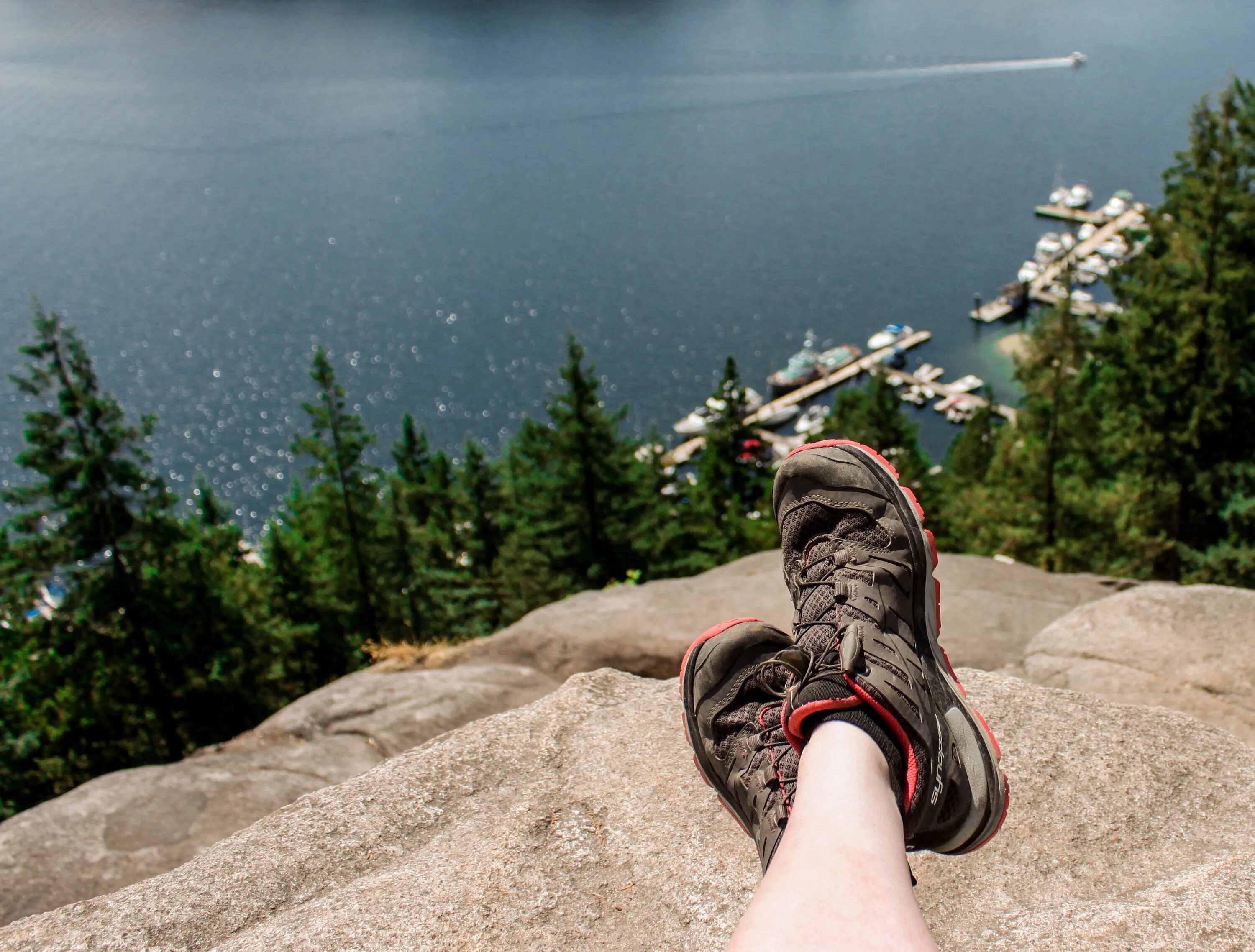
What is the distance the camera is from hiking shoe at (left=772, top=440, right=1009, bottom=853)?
328 cm

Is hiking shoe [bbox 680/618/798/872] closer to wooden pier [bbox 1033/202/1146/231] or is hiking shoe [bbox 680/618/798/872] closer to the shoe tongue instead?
the shoe tongue

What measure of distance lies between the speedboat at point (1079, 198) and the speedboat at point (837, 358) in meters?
26.4

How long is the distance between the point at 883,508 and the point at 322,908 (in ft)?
9.65

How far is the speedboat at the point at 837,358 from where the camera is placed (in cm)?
6538

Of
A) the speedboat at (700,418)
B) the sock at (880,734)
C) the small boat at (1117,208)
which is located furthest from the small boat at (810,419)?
the sock at (880,734)

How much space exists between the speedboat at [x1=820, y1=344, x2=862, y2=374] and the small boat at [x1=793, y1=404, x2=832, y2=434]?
2574mm

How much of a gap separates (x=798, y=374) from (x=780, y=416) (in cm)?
349

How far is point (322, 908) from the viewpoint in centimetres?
375

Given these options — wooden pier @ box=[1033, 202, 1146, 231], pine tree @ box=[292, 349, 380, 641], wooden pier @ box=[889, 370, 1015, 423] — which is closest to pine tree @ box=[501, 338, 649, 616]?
pine tree @ box=[292, 349, 380, 641]

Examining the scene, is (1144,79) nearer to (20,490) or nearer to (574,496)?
(574,496)

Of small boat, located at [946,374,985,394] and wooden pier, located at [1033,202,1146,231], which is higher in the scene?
wooden pier, located at [1033,202,1146,231]

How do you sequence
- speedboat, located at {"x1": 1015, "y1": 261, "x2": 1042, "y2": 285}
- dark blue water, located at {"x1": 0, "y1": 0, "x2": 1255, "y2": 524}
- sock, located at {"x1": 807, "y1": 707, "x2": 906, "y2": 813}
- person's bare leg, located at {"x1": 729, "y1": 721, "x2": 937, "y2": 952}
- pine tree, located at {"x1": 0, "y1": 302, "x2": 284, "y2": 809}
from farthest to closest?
speedboat, located at {"x1": 1015, "y1": 261, "x2": 1042, "y2": 285}, dark blue water, located at {"x1": 0, "y1": 0, "x2": 1255, "y2": 524}, pine tree, located at {"x1": 0, "y1": 302, "x2": 284, "y2": 809}, sock, located at {"x1": 807, "y1": 707, "x2": 906, "y2": 813}, person's bare leg, located at {"x1": 729, "y1": 721, "x2": 937, "y2": 952}

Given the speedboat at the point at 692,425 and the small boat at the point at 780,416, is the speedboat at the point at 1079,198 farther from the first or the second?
the speedboat at the point at 692,425

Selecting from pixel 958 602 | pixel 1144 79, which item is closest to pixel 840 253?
pixel 1144 79
